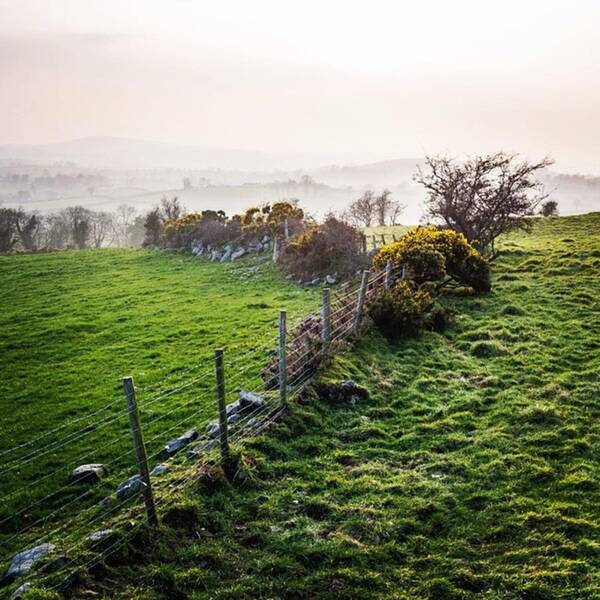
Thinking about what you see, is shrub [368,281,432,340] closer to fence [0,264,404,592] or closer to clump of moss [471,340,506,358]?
fence [0,264,404,592]

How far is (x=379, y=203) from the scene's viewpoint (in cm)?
5734

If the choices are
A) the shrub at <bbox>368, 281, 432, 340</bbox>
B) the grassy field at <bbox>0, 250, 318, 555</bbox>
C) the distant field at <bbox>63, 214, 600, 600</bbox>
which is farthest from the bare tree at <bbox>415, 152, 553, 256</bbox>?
the distant field at <bbox>63, 214, 600, 600</bbox>

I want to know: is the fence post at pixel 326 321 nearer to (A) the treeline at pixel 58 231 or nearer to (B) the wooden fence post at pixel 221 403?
(B) the wooden fence post at pixel 221 403

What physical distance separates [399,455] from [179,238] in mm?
35864

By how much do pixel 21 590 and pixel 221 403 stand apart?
11.2 ft

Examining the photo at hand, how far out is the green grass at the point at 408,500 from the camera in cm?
602

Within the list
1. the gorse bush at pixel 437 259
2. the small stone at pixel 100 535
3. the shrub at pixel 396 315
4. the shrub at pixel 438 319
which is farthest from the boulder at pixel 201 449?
the gorse bush at pixel 437 259

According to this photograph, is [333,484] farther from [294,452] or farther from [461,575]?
[461,575]

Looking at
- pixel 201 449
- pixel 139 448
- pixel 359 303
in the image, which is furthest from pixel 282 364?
pixel 359 303

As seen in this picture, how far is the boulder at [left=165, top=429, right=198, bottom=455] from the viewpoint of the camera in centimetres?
966

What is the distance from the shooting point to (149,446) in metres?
10.3

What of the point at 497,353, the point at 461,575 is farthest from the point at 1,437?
the point at 497,353

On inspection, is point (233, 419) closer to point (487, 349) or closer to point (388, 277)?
point (487, 349)

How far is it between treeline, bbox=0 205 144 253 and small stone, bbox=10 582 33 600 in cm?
5130
